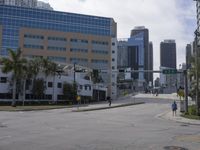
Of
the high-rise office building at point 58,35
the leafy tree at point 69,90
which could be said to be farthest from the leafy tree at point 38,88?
the high-rise office building at point 58,35

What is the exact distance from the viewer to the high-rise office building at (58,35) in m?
116

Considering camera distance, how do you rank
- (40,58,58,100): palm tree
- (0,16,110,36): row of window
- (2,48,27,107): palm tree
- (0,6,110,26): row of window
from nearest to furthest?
(2,48,27,107): palm tree → (40,58,58,100): palm tree → (0,16,110,36): row of window → (0,6,110,26): row of window

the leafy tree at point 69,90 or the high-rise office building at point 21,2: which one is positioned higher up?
the high-rise office building at point 21,2

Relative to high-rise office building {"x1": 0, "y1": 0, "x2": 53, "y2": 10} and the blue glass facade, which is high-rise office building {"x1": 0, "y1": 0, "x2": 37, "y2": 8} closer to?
high-rise office building {"x1": 0, "y1": 0, "x2": 53, "y2": 10}

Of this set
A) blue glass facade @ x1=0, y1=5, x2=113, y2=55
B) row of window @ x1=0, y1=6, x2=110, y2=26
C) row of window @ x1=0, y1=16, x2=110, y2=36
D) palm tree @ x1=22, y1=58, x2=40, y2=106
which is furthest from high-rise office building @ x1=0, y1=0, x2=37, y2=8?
palm tree @ x1=22, y1=58, x2=40, y2=106

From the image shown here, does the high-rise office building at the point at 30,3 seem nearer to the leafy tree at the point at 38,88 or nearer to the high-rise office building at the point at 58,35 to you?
the high-rise office building at the point at 58,35

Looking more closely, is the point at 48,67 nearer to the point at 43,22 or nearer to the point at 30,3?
the point at 43,22

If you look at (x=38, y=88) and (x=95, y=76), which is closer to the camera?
(x=95, y=76)

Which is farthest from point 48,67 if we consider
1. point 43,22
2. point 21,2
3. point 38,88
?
point 21,2

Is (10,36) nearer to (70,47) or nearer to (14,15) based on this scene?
(14,15)

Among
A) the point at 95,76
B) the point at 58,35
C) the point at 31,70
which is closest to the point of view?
the point at 95,76

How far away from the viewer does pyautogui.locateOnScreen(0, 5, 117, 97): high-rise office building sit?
11594 centimetres

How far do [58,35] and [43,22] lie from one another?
6.74 meters

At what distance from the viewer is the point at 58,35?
119562 millimetres
